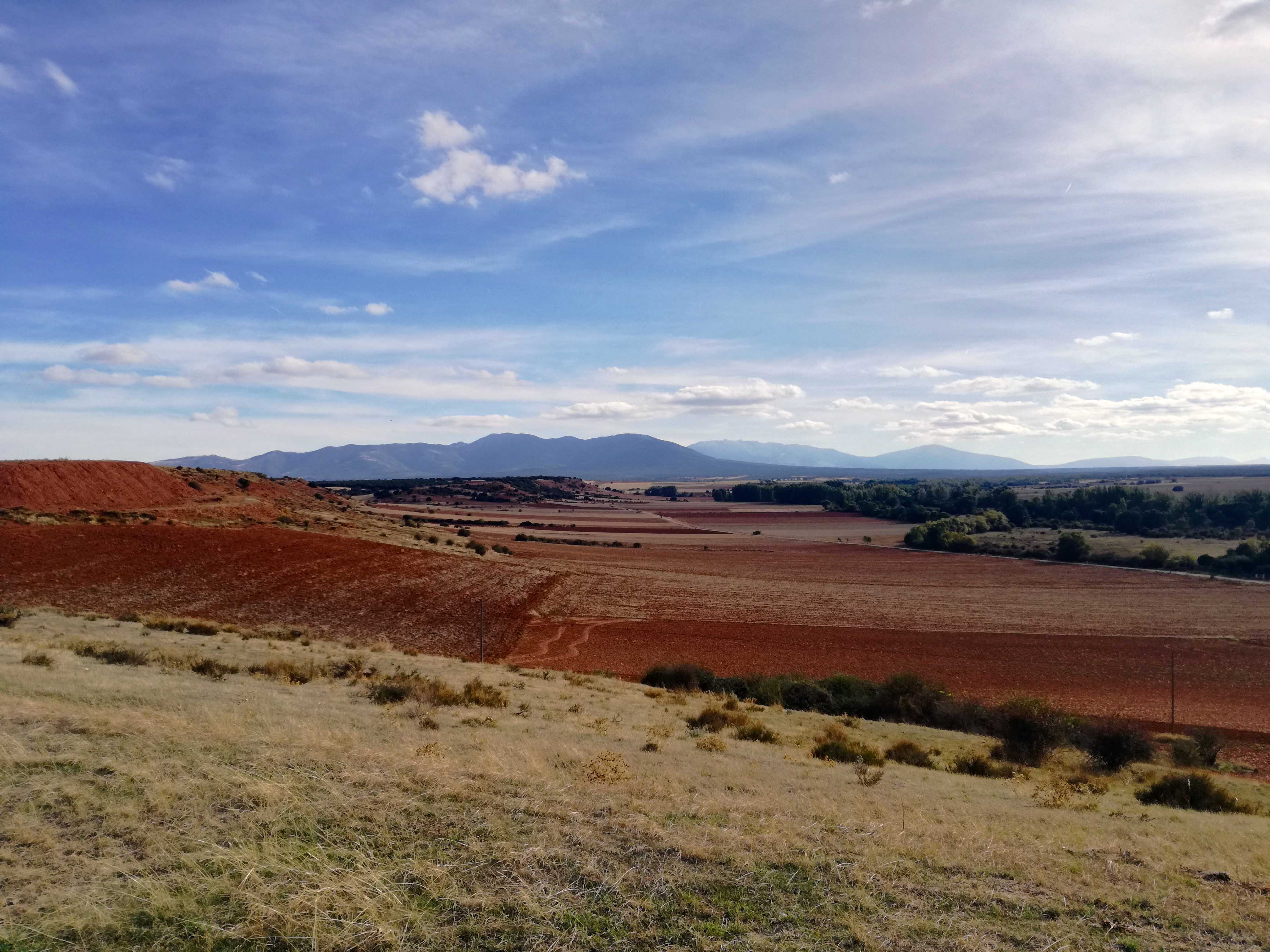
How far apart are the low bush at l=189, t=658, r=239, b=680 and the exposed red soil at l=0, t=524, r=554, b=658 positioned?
546 inches

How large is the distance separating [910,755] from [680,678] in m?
11.6

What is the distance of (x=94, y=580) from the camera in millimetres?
32750

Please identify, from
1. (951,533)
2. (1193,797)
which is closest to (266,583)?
(1193,797)

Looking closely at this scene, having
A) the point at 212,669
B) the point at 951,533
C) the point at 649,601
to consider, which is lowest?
the point at 649,601

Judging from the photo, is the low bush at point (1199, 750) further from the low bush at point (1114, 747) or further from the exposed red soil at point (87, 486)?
the exposed red soil at point (87, 486)

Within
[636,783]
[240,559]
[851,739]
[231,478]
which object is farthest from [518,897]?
[231,478]

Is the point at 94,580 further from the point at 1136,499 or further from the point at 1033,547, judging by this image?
the point at 1136,499

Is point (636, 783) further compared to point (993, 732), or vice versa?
point (993, 732)

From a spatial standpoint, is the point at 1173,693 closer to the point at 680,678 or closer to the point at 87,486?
the point at 680,678

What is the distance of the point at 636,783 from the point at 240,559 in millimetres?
38715

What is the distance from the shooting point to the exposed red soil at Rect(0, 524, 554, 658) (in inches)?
1231

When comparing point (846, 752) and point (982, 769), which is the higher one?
point (846, 752)

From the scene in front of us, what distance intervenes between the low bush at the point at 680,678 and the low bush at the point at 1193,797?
13.4 metres

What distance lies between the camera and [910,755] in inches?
595
